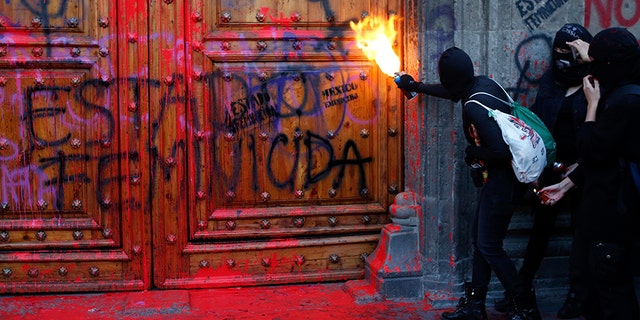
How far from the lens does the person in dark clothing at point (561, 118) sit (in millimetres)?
5059

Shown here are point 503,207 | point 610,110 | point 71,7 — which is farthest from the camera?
point 71,7

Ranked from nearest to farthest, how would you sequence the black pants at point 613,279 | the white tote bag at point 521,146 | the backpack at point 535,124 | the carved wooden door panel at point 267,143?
the black pants at point 613,279
the white tote bag at point 521,146
the backpack at point 535,124
the carved wooden door panel at point 267,143

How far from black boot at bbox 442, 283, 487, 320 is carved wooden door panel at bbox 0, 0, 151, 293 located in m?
A: 2.04

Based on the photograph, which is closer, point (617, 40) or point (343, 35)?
point (617, 40)

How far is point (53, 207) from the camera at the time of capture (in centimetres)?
527

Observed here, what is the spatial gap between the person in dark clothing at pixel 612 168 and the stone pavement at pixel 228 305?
0.95 metres

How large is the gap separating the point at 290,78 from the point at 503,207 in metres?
1.67

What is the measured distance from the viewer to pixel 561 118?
514 cm

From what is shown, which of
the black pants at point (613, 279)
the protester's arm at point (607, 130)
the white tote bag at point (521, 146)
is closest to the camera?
the protester's arm at point (607, 130)

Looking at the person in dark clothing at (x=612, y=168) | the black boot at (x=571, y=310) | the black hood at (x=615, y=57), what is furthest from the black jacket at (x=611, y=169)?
the black boot at (x=571, y=310)

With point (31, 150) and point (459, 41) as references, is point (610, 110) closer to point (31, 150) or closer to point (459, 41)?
point (459, 41)

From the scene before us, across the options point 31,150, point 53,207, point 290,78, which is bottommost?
point 53,207

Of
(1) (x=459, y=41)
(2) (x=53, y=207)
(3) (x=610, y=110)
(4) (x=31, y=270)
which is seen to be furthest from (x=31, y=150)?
(3) (x=610, y=110)

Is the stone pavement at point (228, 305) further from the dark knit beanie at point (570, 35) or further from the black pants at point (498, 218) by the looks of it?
the dark knit beanie at point (570, 35)
